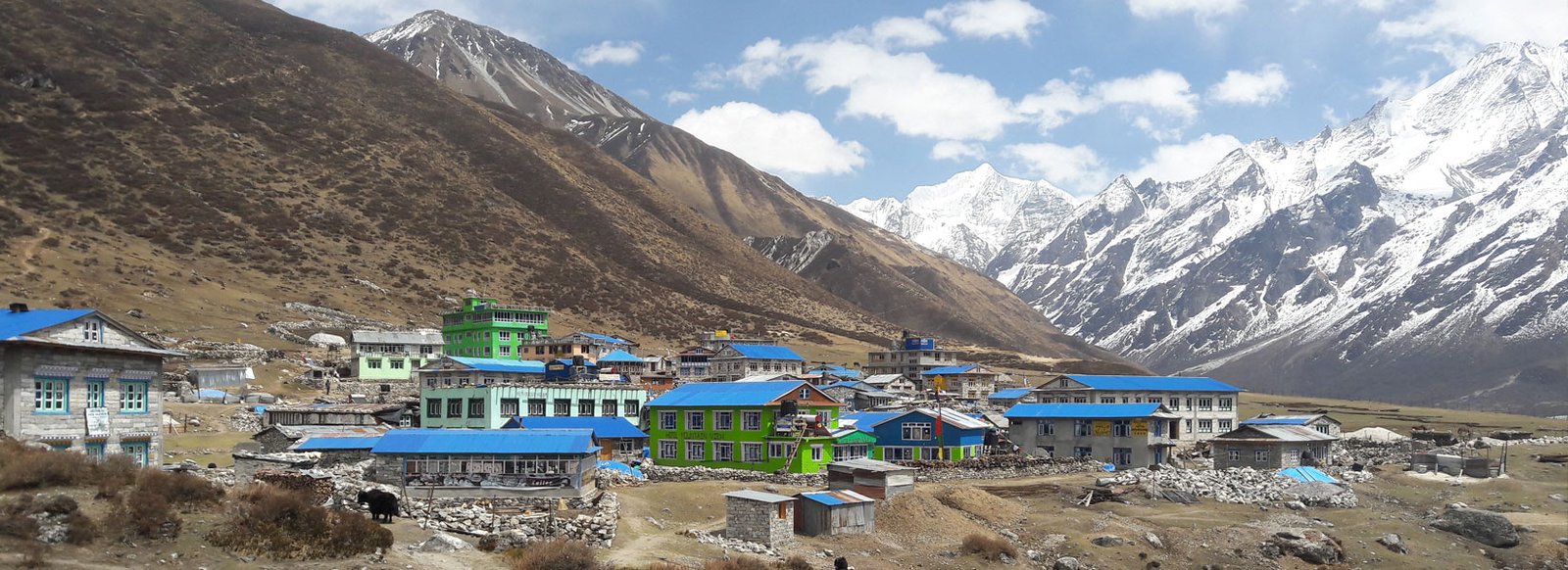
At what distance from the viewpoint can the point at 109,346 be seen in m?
41.3

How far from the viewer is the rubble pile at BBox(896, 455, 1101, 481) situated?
230 feet

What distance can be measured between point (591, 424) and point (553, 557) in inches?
1492

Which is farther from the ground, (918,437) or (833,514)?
(918,437)

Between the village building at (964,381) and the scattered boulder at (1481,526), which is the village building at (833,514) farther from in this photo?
the village building at (964,381)

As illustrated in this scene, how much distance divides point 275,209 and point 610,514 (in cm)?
12962

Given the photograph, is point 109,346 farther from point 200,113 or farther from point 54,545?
point 200,113

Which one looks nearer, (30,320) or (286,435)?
(30,320)

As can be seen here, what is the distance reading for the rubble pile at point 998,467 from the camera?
230 ft

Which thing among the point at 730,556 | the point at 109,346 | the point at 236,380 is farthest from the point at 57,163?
the point at 730,556

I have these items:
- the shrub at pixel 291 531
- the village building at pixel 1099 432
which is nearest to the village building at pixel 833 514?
the shrub at pixel 291 531

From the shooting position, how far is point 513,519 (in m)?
41.7

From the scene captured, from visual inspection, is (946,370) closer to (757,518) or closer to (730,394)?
(730,394)

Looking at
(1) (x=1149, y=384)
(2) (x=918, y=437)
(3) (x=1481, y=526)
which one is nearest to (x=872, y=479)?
(2) (x=918, y=437)

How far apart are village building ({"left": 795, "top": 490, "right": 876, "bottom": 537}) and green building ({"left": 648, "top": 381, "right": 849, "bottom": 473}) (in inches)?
583
